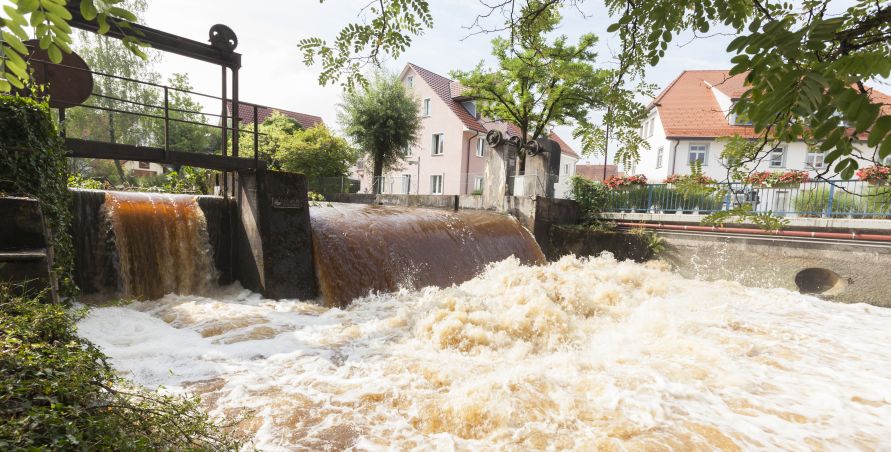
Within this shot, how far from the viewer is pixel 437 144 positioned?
96.2ft

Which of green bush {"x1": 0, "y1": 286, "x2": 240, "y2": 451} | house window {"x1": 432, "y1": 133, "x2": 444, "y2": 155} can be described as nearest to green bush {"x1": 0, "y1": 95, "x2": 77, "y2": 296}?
green bush {"x1": 0, "y1": 286, "x2": 240, "y2": 451}

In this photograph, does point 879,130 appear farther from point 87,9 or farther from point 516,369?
point 516,369

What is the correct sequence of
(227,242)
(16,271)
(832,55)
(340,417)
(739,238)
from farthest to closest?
1. (739,238)
2. (227,242)
3. (340,417)
4. (16,271)
5. (832,55)

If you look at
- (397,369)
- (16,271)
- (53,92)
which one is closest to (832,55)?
(397,369)

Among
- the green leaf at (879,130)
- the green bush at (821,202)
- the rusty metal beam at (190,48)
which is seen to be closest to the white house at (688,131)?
the green bush at (821,202)

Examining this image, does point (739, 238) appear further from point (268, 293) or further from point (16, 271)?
point (16, 271)

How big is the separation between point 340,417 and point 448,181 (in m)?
25.1

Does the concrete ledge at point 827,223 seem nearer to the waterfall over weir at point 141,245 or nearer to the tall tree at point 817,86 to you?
the tall tree at point 817,86

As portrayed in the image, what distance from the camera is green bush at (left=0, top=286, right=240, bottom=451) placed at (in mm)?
1675

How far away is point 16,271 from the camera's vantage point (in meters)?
3.45

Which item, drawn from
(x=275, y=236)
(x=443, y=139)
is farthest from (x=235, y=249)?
(x=443, y=139)

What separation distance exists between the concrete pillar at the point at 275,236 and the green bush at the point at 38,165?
2.49 metres

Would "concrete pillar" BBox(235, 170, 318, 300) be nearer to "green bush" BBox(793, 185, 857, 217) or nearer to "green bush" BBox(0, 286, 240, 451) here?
"green bush" BBox(0, 286, 240, 451)

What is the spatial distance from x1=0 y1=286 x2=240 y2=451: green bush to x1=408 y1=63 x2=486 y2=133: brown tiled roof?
2624cm
